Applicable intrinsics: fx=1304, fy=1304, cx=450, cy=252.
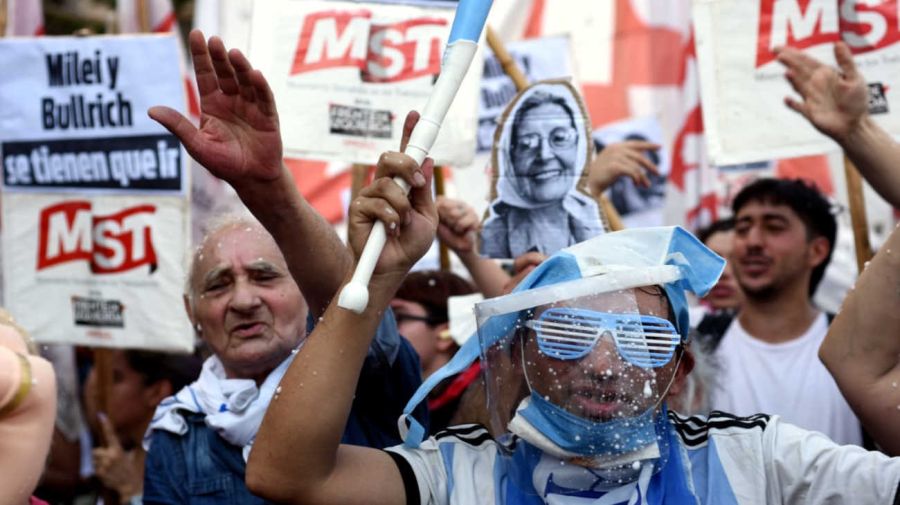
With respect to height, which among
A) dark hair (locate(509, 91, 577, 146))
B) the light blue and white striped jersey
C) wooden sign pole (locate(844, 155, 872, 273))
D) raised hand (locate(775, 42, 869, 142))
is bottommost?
the light blue and white striped jersey

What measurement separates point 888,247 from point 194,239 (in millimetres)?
3847

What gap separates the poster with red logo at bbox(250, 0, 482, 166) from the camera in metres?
4.07

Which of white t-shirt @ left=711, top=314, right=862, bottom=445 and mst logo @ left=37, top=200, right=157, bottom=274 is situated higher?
A: mst logo @ left=37, top=200, right=157, bottom=274

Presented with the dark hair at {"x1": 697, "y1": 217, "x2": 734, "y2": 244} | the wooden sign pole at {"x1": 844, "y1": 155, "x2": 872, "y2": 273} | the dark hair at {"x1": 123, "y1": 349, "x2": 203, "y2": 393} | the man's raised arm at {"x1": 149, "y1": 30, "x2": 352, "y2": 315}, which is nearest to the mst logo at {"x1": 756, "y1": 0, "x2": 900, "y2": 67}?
the wooden sign pole at {"x1": 844, "y1": 155, "x2": 872, "y2": 273}

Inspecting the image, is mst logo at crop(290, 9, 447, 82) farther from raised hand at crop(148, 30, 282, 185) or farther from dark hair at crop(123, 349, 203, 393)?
raised hand at crop(148, 30, 282, 185)

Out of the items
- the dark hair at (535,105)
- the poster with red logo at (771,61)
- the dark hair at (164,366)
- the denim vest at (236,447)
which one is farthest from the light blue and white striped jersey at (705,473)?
the dark hair at (164,366)

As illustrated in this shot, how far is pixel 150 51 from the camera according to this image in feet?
15.9

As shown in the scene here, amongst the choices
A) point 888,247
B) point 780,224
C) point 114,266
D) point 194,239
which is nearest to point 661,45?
point 780,224

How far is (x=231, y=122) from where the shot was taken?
7.63 ft

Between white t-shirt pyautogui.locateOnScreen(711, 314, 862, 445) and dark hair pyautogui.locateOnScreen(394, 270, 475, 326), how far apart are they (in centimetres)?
92

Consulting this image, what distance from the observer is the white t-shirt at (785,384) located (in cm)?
411

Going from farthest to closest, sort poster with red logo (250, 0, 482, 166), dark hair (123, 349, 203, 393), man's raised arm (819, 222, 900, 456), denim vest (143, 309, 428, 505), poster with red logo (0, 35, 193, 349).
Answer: dark hair (123, 349, 203, 393)
poster with red logo (0, 35, 193, 349)
poster with red logo (250, 0, 482, 166)
denim vest (143, 309, 428, 505)
man's raised arm (819, 222, 900, 456)

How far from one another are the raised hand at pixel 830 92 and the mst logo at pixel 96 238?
256 centimetres

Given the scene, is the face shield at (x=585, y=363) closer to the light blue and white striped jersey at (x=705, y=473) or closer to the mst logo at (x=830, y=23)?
the light blue and white striped jersey at (x=705, y=473)
